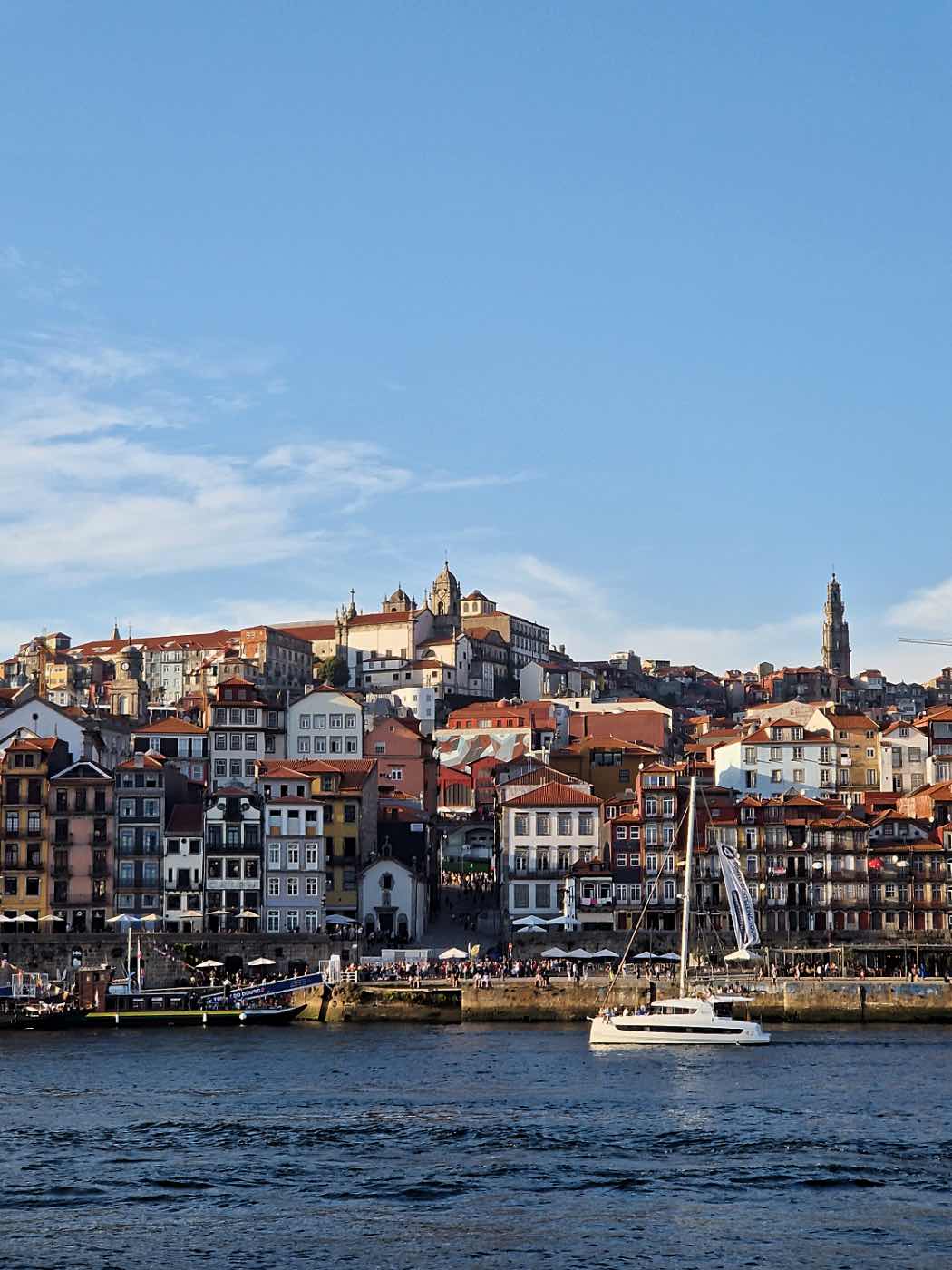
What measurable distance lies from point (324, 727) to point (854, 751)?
3605cm

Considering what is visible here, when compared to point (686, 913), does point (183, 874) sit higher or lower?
higher

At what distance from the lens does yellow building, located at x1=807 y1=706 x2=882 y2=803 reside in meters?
132

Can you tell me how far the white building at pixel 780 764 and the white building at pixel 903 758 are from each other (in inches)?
176

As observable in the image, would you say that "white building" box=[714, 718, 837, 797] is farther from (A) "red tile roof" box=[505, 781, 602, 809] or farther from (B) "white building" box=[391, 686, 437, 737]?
(B) "white building" box=[391, 686, 437, 737]

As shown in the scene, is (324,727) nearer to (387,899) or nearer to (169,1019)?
A: (387,899)

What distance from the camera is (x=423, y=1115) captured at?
6131 centimetres

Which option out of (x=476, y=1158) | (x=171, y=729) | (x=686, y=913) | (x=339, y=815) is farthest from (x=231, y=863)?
(x=476, y=1158)

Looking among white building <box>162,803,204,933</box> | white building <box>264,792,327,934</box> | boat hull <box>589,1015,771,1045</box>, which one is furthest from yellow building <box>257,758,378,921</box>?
boat hull <box>589,1015,771,1045</box>

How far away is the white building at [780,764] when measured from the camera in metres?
128

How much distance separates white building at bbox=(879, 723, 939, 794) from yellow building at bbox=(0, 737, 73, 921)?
55.7 meters

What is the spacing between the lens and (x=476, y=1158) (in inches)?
2148

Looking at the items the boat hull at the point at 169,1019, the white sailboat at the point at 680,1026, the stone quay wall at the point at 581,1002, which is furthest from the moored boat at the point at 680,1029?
the boat hull at the point at 169,1019

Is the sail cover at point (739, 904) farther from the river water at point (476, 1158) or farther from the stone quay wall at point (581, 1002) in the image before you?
the river water at point (476, 1158)

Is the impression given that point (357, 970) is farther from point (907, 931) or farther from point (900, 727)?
point (900, 727)
